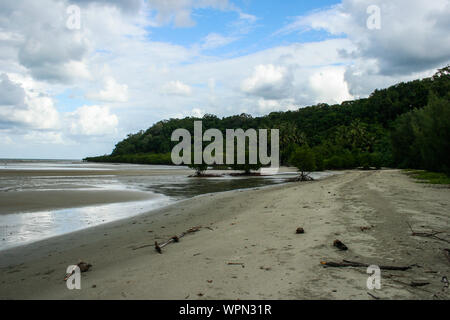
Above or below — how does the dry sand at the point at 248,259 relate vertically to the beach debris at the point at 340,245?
below

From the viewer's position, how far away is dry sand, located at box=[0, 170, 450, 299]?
16.3 feet

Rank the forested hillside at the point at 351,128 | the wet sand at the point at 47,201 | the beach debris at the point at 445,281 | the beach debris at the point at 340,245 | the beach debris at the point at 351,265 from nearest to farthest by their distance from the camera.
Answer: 1. the beach debris at the point at 445,281
2. the beach debris at the point at 351,265
3. the beach debris at the point at 340,245
4. the wet sand at the point at 47,201
5. the forested hillside at the point at 351,128

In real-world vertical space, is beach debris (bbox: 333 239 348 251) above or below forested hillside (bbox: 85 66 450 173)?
below

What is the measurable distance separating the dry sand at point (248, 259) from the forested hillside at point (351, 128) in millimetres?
47797

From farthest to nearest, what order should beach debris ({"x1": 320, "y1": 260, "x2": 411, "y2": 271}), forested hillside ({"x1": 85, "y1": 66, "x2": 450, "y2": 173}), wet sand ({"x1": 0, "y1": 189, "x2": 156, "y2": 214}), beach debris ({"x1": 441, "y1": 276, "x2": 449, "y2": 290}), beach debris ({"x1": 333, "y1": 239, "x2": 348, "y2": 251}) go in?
forested hillside ({"x1": 85, "y1": 66, "x2": 450, "y2": 173})
wet sand ({"x1": 0, "y1": 189, "x2": 156, "y2": 214})
beach debris ({"x1": 333, "y1": 239, "x2": 348, "y2": 251})
beach debris ({"x1": 320, "y1": 260, "x2": 411, "y2": 271})
beach debris ({"x1": 441, "y1": 276, "x2": 449, "y2": 290})

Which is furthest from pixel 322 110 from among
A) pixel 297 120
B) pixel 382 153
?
pixel 382 153

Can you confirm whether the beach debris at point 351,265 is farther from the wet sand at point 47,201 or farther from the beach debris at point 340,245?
the wet sand at point 47,201

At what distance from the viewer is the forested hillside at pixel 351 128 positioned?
69188 mm

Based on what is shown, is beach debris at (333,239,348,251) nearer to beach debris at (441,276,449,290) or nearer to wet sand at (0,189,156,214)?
beach debris at (441,276,449,290)

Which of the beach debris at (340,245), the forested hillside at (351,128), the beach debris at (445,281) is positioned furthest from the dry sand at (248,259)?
the forested hillside at (351,128)

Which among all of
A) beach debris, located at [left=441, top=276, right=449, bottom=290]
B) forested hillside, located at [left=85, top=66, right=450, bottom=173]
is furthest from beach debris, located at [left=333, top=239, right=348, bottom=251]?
forested hillside, located at [left=85, top=66, right=450, bottom=173]

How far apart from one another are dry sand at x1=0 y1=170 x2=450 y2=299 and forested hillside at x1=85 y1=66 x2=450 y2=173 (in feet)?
157
